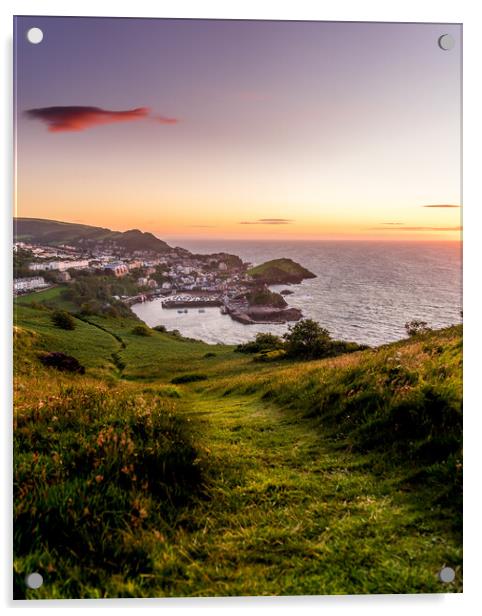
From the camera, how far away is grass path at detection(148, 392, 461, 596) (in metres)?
4.43

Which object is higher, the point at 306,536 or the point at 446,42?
the point at 446,42

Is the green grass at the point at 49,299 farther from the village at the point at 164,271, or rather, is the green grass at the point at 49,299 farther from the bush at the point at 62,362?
the bush at the point at 62,362

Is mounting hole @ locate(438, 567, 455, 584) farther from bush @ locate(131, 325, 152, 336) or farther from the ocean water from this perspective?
bush @ locate(131, 325, 152, 336)

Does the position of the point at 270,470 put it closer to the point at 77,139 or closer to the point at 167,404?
the point at 167,404

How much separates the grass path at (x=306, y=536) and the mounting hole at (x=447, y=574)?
55 millimetres

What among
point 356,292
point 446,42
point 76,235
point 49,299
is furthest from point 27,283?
point 446,42

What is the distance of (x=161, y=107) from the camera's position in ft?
17.4

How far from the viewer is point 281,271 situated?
18.3ft

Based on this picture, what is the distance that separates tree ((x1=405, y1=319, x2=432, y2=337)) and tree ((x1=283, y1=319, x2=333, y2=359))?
31.4 inches

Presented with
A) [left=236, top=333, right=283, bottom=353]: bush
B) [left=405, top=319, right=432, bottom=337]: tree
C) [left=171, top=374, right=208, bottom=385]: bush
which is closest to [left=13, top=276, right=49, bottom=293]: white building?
[left=171, top=374, right=208, bottom=385]: bush

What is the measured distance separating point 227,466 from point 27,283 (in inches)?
103

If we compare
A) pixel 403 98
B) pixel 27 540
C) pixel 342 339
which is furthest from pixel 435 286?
pixel 27 540

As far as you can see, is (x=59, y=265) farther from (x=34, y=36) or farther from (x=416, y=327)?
(x=416, y=327)

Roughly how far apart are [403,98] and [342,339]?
2538 mm
